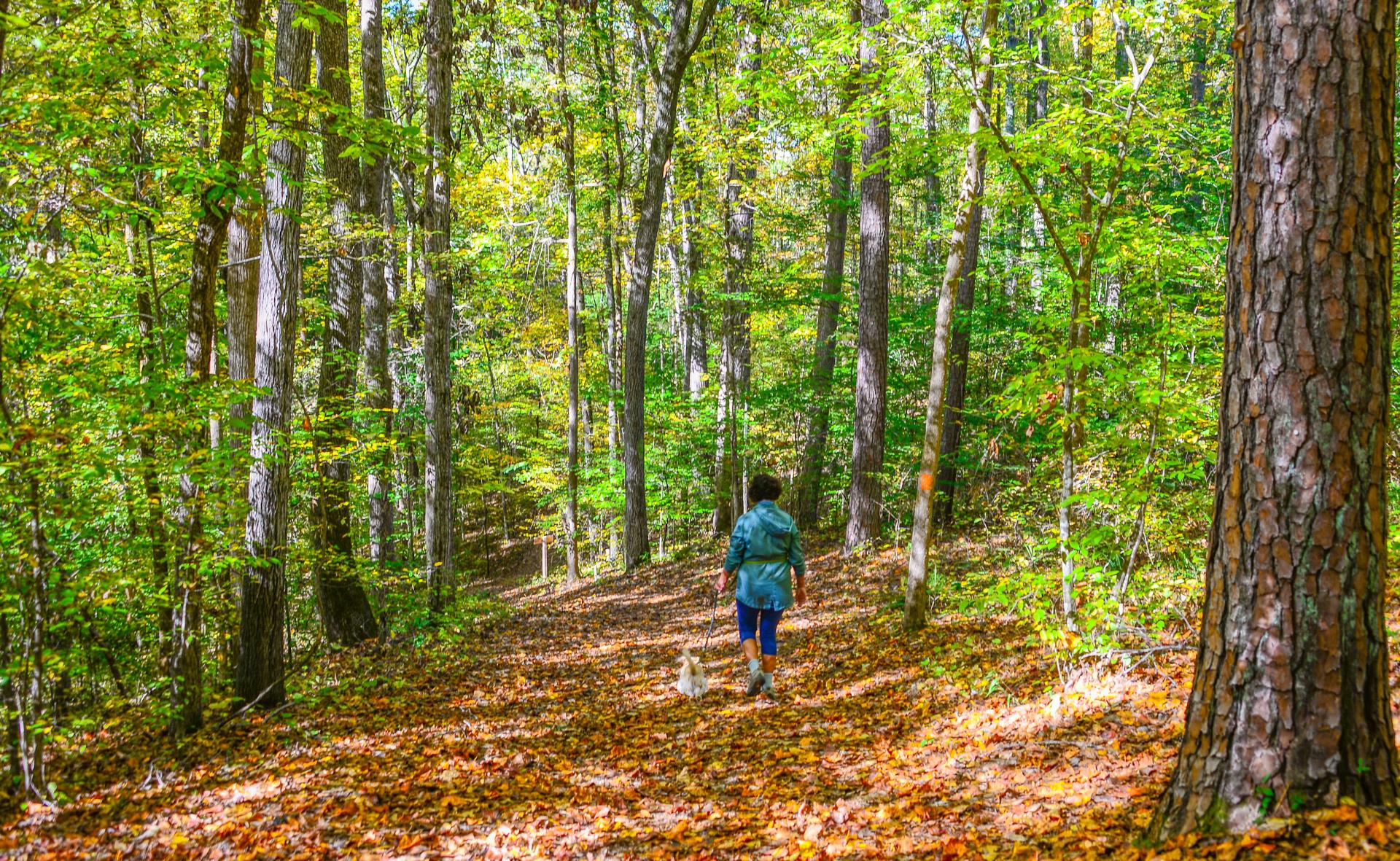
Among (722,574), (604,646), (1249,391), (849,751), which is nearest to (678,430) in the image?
(604,646)

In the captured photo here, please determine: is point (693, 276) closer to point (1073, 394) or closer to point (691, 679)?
point (691, 679)

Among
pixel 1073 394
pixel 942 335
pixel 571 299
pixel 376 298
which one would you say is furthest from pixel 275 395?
pixel 571 299

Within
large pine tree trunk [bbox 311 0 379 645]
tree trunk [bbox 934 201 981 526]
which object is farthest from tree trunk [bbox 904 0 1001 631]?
large pine tree trunk [bbox 311 0 379 645]

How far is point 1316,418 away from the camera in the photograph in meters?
2.43

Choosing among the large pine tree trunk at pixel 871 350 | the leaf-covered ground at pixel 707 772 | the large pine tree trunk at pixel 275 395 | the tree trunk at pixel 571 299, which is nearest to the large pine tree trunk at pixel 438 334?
the leaf-covered ground at pixel 707 772

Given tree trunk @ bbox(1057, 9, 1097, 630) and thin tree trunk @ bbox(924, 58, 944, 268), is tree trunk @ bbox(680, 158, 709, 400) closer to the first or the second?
thin tree trunk @ bbox(924, 58, 944, 268)

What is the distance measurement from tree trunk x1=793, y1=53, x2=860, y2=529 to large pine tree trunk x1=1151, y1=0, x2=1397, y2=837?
1103 centimetres

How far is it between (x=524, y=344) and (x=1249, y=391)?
2273 cm

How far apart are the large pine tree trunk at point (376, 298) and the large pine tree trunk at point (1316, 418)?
8.41 m

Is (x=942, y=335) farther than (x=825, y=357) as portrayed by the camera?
No

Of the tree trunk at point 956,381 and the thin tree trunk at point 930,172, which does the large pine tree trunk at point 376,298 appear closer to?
the thin tree trunk at point 930,172

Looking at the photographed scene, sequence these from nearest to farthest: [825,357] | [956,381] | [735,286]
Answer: [956,381] < [825,357] < [735,286]

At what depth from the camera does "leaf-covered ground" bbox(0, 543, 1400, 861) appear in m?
3.48

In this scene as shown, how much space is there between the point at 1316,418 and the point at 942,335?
4322 millimetres
